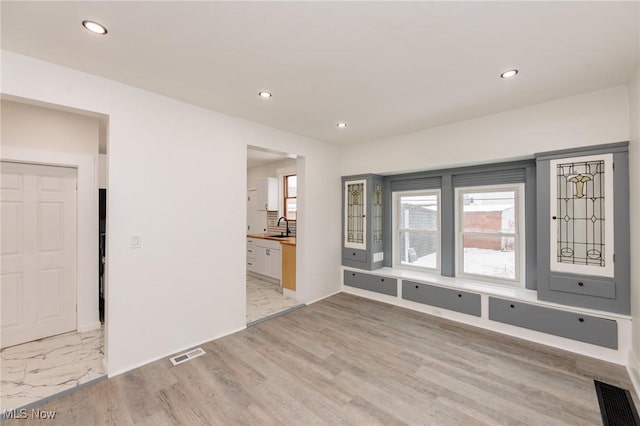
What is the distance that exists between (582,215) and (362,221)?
277 centimetres

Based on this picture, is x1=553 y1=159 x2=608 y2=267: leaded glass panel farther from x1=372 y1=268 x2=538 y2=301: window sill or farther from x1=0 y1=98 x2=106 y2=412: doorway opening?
x1=0 y1=98 x2=106 y2=412: doorway opening

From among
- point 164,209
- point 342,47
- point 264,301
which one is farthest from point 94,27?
point 264,301

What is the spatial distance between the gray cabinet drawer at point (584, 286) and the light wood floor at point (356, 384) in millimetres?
652

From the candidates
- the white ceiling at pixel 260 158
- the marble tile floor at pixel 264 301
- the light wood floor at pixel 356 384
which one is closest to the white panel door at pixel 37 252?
the light wood floor at pixel 356 384

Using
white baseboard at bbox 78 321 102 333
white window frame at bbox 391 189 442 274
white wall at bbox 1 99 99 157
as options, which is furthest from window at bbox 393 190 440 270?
white wall at bbox 1 99 99 157

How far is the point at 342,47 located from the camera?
79.0 inches

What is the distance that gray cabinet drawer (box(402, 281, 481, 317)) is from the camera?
3461 mm

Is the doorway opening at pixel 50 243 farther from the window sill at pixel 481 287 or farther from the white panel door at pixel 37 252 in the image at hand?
the window sill at pixel 481 287

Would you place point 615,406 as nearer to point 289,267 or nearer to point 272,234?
point 289,267

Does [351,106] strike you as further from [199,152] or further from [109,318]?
[109,318]

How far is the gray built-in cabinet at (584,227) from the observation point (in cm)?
259

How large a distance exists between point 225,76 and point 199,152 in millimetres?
980

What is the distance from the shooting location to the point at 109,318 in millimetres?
2441

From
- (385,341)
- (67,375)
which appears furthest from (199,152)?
(385,341)
